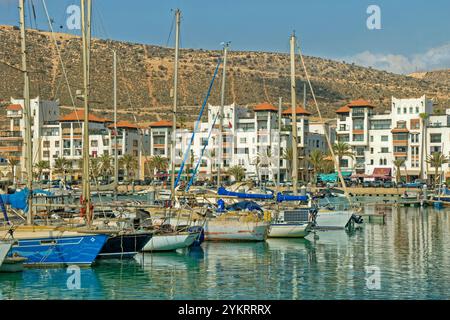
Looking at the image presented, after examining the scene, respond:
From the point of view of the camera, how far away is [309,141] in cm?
14362

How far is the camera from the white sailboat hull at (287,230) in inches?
2127

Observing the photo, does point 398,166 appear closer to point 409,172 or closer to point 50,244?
point 409,172

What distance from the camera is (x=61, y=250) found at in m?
38.2

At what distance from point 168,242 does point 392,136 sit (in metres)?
97.3

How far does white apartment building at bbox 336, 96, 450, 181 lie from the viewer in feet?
439

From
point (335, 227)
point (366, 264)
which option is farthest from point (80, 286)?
point (335, 227)

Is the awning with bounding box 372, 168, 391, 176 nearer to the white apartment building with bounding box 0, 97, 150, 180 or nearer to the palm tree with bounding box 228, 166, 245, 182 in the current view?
the palm tree with bounding box 228, 166, 245, 182

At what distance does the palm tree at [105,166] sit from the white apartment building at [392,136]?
128 feet

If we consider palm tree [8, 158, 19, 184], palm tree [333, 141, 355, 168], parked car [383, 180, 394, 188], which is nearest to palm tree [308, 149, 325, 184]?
palm tree [333, 141, 355, 168]

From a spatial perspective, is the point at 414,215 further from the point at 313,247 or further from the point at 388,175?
the point at 388,175

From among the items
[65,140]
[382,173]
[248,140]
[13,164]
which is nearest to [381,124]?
[382,173]

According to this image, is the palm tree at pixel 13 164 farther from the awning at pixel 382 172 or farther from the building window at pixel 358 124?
the awning at pixel 382 172

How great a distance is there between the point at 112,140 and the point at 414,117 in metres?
52.0

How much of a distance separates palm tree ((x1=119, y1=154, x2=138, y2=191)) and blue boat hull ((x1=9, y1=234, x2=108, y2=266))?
321 feet
